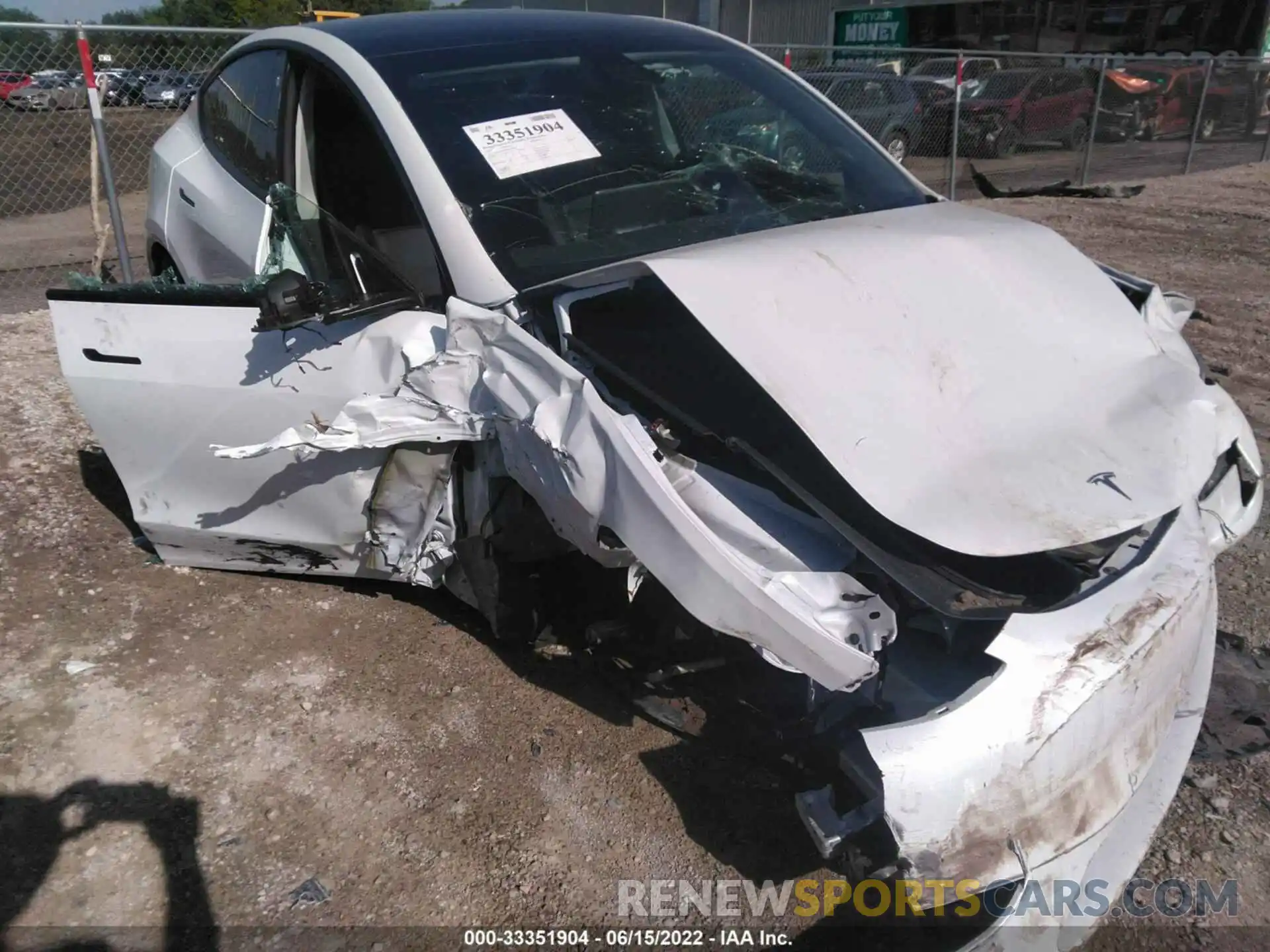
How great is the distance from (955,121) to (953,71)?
107cm

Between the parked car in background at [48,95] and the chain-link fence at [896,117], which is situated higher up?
the parked car in background at [48,95]

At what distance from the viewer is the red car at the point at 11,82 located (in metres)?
7.22

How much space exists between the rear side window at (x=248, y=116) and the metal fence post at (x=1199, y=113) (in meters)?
13.6

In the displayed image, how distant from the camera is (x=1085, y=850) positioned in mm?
1985

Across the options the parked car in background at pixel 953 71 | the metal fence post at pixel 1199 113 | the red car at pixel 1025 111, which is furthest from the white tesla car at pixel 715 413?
the metal fence post at pixel 1199 113

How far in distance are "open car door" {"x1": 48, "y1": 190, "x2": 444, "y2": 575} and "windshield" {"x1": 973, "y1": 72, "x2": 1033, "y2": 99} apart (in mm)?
10905

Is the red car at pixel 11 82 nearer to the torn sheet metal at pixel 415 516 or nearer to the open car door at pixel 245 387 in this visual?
the open car door at pixel 245 387

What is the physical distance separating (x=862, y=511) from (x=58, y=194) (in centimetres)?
1043

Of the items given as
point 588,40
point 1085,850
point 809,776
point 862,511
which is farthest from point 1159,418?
point 588,40

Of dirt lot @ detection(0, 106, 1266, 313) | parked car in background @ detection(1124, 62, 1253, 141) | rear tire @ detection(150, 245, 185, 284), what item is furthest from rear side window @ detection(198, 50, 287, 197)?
parked car in background @ detection(1124, 62, 1253, 141)

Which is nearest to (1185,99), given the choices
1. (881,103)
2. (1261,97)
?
(1261,97)

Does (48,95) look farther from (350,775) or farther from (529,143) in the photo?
(350,775)

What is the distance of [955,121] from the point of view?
36.4ft

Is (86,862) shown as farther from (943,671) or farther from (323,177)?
(323,177)
